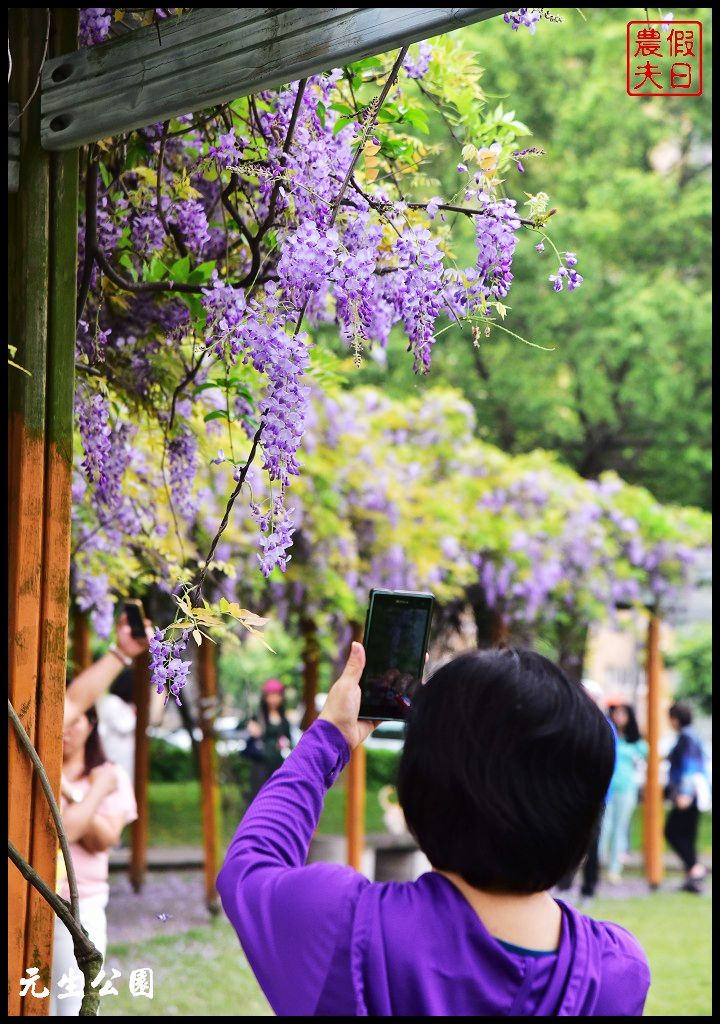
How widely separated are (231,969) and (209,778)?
164cm

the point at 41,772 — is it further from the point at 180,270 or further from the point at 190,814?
the point at 190,814

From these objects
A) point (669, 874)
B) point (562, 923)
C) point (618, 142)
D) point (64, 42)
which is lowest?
point (669, 874)

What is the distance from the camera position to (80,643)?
7.61 metres

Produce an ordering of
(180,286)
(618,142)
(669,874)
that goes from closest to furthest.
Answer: (180,286) → (669,874) → (618,142)

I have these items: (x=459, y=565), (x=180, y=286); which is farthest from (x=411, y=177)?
(x=459, y=565)

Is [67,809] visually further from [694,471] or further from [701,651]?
[701,651]

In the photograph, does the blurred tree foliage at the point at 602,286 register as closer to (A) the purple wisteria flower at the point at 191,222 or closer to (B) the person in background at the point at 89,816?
(B) the person in background at the point at 89,816

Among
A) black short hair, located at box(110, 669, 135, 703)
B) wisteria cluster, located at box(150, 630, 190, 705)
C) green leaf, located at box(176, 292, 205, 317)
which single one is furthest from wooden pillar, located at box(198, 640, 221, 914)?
wisteria cluster, located at box(150, 630, 190, 705)

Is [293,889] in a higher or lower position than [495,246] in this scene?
lower

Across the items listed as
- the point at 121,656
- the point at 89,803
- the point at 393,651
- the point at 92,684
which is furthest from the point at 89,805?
the point at 393,651

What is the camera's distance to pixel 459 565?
31.3ft

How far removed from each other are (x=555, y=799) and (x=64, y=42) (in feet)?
5.35

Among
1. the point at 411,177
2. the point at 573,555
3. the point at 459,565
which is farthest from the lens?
the point at 573,555

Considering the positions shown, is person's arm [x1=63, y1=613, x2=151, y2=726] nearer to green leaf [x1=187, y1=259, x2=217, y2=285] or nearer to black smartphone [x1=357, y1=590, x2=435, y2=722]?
green leaf [x1=187, y1=259, x2=217, y2=285]
